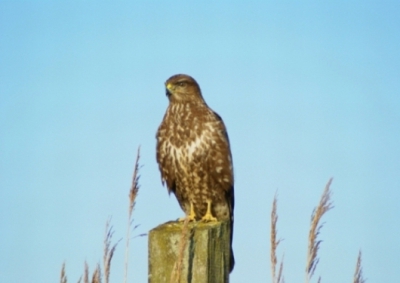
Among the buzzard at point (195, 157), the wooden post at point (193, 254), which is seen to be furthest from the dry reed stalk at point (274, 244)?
the buzzard at point (195, 157)

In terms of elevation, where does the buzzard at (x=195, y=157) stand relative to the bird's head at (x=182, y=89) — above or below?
below

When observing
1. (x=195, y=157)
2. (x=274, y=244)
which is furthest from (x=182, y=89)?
(x=274, y=244)

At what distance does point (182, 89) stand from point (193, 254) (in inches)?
→ 148

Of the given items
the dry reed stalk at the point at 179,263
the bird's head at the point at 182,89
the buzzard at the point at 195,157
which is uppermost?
the bird's head at the point at 182,89

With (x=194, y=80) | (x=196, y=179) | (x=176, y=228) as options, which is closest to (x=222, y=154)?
(x=196, y=179)

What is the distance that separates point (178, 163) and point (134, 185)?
249 cm

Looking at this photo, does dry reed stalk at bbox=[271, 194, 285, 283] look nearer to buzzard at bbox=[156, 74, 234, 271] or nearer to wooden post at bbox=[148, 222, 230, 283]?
wooden post at bbox=[148, 222, 230, 283]

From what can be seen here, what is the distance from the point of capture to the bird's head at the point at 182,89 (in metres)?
6.32

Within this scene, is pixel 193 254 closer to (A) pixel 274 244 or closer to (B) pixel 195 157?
(A) pixel 274 244

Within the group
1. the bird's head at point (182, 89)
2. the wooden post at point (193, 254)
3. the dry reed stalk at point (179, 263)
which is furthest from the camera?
the bird's head at point (182, 89)

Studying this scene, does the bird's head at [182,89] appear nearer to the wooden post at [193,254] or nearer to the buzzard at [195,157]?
the buzzard at [195,157]

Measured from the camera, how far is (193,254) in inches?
110

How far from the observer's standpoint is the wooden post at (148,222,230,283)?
2.74 metres

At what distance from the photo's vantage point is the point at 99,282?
307 cm
